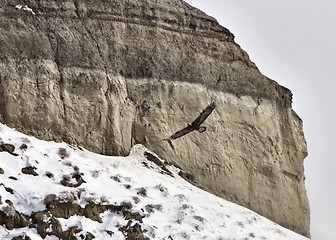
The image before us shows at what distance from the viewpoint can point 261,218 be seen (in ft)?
84.2

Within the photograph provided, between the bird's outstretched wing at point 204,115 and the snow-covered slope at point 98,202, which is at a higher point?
the bird's outstretched wing at point 204,115

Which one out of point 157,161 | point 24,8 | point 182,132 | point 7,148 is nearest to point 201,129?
point 182,132

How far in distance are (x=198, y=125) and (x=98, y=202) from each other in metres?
6.54

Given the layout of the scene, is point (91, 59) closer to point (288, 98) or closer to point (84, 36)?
point (84, 36)

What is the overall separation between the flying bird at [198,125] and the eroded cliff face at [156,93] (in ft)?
0.53

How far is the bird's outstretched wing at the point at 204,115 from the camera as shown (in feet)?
91.4

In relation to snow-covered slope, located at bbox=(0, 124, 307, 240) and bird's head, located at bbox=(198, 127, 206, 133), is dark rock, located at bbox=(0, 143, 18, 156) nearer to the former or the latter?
snow-covered slope, located at bbox=(0, 124, 307, 240)

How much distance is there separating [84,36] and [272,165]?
716 centimetres

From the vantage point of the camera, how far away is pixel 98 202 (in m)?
22.1

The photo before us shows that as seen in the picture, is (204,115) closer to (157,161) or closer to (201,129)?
(201,129)

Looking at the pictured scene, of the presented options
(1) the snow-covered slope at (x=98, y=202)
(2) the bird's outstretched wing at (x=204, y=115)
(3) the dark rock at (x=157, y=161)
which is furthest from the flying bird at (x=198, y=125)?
(1) the snow-covered slope at (x=98, y=202)

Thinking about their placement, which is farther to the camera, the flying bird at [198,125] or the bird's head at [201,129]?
the bird's head at [201,129]

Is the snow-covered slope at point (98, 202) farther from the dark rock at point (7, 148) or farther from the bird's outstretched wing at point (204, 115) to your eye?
the bird's outstretched wing at point (204, 115)

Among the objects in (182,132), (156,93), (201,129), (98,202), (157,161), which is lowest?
(98,202)
